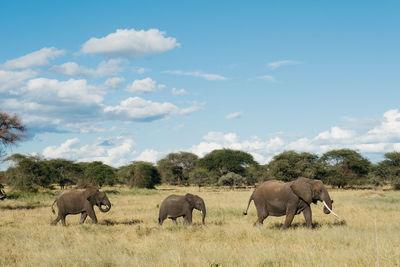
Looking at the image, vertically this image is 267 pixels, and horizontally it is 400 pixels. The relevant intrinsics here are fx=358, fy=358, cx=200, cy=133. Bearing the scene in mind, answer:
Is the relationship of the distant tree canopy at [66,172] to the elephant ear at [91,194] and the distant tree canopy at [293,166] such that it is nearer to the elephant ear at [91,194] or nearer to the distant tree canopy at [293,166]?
the distant tree canopy at [293,166]

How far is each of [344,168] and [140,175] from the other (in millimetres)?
37492

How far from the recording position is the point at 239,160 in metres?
82.9

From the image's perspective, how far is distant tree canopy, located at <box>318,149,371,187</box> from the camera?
62969 millimetres

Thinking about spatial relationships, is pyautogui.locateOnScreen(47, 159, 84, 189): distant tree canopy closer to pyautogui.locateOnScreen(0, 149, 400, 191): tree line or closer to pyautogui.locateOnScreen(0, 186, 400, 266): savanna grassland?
pyautogui.locateOnScreen(0, 149, 400, 191): tree line

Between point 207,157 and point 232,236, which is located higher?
point 207,157

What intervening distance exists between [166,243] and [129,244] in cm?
113

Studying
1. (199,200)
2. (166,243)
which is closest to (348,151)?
(199,200)

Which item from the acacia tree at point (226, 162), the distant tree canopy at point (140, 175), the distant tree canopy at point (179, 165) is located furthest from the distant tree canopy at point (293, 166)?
the distant tree canopy at point (179, 165)

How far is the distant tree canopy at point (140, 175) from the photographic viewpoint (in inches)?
2608

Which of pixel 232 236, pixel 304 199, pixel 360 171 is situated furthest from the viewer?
pixel 360 171

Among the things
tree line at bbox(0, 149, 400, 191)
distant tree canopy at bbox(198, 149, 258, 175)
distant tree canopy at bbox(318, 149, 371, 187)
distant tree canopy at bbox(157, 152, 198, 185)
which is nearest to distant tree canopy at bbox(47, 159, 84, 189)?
tree line at bbox(0, 149, 400, 191)

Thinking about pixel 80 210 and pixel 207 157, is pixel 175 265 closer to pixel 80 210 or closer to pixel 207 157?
pixel 80 210

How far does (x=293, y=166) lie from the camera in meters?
61.7

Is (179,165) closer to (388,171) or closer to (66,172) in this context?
(66,172)
